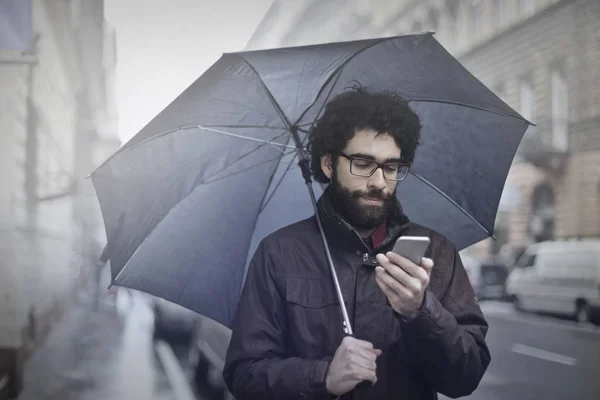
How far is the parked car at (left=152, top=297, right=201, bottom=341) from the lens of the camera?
3.04 metres

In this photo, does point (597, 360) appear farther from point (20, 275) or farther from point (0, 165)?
point (0, 165)

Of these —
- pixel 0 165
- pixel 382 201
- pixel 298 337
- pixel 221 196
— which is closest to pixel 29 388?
pixel 0 165

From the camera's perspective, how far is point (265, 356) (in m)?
1.44

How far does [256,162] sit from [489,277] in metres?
1.74

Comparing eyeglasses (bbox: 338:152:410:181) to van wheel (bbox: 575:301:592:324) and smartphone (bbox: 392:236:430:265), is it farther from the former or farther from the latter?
van wheel (bbox: 575:301:592:324)

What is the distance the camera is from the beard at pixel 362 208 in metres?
1.50

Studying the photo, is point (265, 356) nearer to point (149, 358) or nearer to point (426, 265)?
point (426, 265)

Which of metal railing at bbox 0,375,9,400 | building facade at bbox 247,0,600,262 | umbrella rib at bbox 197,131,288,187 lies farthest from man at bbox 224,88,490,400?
metal railing at bbox 0,375,9,400

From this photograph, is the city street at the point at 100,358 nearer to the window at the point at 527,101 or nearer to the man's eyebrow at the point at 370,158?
the man's eyebrow at the point at 370,158

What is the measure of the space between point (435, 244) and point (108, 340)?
2166 mm

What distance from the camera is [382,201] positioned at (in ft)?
4.93

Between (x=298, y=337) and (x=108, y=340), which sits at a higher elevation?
(x=298, y=337)

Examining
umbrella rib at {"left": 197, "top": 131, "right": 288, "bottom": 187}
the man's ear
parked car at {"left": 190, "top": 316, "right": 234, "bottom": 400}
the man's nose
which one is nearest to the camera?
the man's nose

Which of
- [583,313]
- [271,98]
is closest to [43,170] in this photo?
[271,98]
